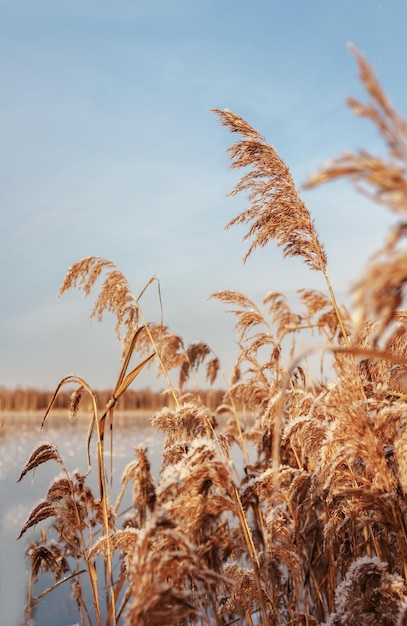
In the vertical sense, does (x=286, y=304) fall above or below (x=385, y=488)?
above

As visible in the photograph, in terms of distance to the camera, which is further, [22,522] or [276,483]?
[22,522]

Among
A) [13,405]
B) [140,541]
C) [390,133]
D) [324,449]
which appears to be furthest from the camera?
[13,405]

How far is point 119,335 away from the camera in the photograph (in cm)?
399

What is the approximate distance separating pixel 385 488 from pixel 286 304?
5.06 m

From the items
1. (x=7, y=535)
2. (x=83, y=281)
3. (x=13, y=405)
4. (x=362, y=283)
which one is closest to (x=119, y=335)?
(x=83, y=281)

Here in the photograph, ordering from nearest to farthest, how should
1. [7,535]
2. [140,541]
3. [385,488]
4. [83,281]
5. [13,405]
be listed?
[140,541] → [385,488] → [83,281] → [7,535] → [13,405]

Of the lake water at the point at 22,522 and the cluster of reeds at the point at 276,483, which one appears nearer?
the cluster of reeds at the point at 276,483

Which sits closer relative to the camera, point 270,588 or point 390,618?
point 390,618

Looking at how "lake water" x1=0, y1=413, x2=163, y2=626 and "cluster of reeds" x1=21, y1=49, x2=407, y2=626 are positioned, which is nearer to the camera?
"cluster of reeds" x1=21, y1=49, x2=407, y2=626

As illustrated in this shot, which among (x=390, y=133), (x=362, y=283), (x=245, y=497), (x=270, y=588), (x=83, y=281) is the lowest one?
(x=270, y=588)

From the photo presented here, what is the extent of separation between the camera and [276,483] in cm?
144

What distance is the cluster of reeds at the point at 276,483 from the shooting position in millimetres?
1450

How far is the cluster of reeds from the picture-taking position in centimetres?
145

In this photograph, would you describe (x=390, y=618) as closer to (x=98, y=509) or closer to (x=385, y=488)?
(x=385, y=488)
